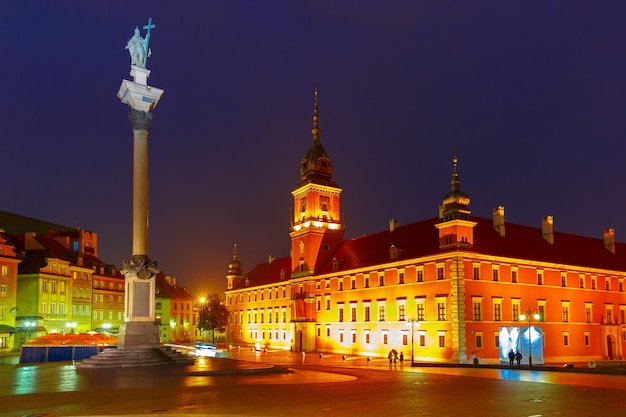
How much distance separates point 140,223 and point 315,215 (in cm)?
4777

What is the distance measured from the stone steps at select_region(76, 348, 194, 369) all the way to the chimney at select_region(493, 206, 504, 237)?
39.6 m

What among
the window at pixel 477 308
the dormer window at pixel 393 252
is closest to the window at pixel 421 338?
the window at pixel 477 308

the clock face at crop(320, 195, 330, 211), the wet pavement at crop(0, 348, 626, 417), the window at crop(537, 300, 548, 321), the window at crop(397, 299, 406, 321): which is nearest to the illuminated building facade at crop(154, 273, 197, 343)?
the clock face at crop(320, 195, 330, 211)

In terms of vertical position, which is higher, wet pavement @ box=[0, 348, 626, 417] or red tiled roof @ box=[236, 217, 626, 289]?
red tiled roof @ box=[236, 217, 626, 289]

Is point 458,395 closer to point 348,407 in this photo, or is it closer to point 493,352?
point 348,407

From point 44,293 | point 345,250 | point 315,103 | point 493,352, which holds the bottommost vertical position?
Answer: point 493,352

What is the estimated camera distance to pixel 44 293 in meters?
77.0

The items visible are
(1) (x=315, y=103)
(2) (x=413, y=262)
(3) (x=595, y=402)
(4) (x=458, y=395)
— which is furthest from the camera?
(1) (x=315, y=103)

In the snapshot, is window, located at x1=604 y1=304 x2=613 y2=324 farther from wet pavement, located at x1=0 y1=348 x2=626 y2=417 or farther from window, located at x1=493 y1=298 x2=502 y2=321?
wet pavement, located at x1=0 y1=348 x2=626 y2=417

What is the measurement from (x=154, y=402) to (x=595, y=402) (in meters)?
14.9

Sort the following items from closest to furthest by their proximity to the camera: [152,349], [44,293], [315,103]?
Answer: 1. [152,349]
2. [44,293]
3. [315,103]

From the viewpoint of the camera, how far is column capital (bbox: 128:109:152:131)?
38781mm

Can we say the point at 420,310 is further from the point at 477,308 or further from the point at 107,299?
the point at 107,299

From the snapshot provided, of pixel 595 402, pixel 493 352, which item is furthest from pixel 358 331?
pixel 595 402
